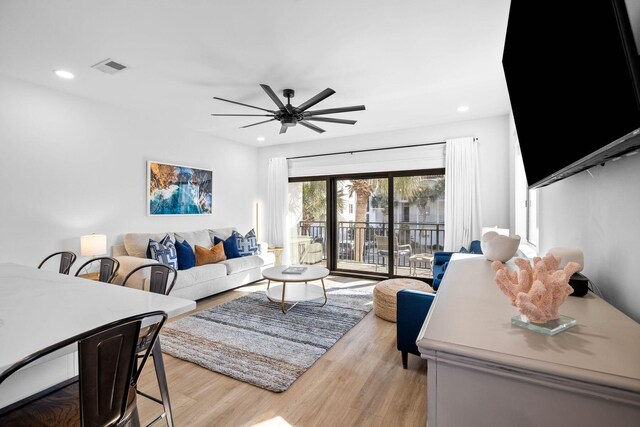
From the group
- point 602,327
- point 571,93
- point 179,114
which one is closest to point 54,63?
point 179,114

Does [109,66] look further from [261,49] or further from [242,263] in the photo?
[242,263]

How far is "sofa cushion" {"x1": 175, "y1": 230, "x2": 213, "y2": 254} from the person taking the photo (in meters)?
4.70

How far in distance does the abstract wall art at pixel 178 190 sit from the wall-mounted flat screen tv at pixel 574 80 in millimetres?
4468

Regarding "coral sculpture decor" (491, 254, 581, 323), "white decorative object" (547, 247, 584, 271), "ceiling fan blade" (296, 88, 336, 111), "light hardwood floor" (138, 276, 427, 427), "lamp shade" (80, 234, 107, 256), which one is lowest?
"light hardwood floor" (138, 276, 427, 427)

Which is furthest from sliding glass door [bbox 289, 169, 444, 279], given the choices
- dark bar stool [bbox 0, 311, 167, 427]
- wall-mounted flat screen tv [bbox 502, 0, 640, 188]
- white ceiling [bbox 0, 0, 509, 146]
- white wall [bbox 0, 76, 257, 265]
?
dark bar stool [bbox 0, 311, 167, 427]

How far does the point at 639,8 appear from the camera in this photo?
83 centimetres

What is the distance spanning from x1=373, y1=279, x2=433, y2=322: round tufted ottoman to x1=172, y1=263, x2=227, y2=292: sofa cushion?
7.35ft

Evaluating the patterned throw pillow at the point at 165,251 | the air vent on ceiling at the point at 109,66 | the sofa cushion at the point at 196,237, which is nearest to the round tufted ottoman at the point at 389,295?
the patterned throw pillow at the point at 165,251

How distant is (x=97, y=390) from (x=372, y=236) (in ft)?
15.9

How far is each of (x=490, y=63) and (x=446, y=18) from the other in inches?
37.4

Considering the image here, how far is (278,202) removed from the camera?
20.3ft

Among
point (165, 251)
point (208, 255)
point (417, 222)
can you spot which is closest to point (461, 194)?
point (417, 222)

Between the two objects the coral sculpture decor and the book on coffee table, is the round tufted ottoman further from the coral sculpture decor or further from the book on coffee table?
the coral sculpture decor

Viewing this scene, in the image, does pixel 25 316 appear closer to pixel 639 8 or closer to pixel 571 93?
pixel 571 93
